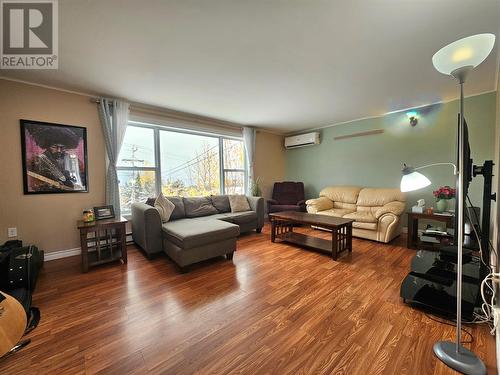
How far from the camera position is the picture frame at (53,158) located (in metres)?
2.57

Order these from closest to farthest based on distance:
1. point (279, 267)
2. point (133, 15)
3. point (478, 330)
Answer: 1. point (478, 330)
2. point (133, 15)
3. point (279, 267)

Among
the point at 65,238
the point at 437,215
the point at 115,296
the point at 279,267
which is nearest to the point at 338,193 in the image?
the point at 437,215

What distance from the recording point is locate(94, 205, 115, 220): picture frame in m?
2.79

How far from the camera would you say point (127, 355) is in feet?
4.19

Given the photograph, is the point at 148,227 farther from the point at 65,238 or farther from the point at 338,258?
the point at 338,258

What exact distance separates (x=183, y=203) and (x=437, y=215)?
3.92 metres

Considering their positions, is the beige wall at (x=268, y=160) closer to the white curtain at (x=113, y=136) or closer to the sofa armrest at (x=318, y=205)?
the sofa armrest at (x=318, y=205)

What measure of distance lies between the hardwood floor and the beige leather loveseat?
0.92 m

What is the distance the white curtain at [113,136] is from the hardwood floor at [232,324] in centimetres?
109

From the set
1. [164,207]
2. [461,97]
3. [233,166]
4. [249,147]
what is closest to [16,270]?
[164,207]

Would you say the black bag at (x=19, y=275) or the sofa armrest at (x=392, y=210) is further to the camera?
the sofa armrest at (x=392, y=210)

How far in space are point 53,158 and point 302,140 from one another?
4.71m

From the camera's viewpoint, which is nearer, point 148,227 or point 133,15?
point 133,15

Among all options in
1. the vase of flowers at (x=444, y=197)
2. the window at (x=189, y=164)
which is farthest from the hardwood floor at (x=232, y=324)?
the window at (x=189, y=164)
